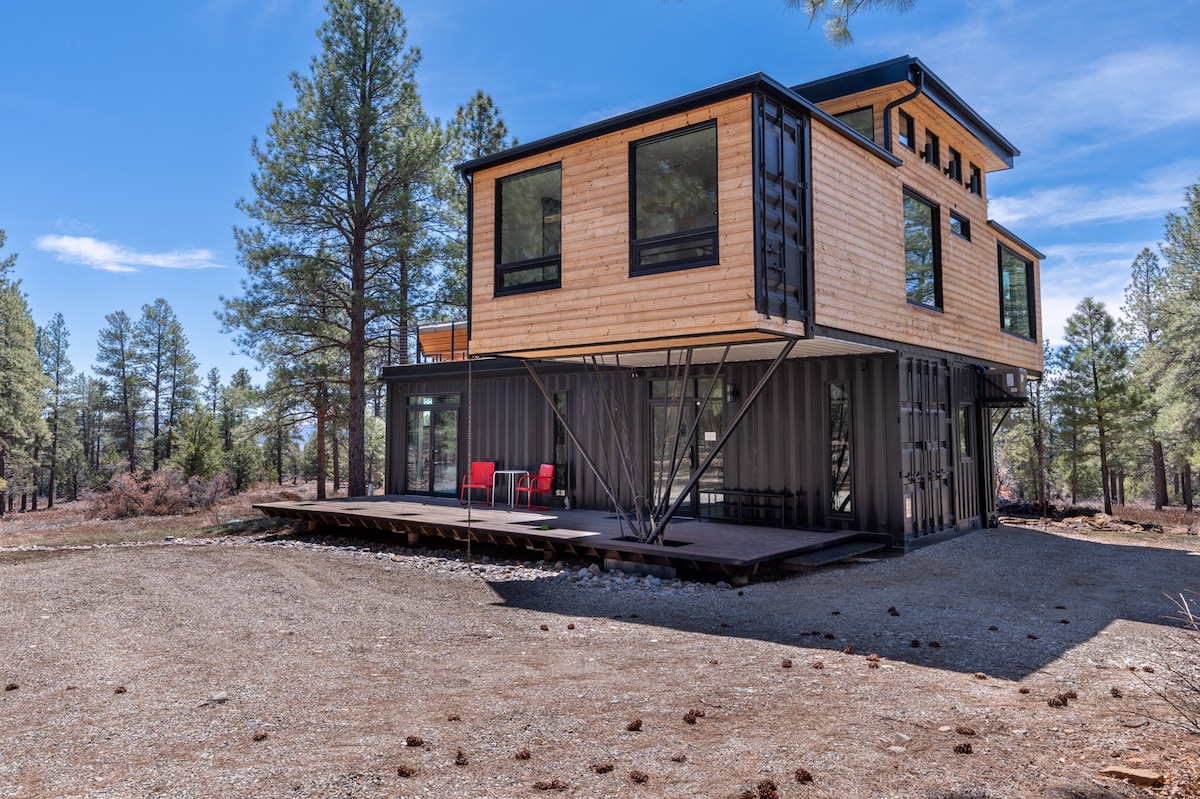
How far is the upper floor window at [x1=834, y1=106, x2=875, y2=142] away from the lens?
31.4 feet

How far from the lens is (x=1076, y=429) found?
22047mm

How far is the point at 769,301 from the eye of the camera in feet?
22.9

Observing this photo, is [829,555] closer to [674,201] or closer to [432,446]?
[674,201]

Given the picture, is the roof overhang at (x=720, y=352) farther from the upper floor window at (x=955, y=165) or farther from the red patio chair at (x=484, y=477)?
the upper floor window at (x=955, y=165)

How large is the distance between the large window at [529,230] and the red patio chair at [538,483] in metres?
4.22

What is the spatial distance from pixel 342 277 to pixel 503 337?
1047cm

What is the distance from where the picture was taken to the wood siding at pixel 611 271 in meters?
6.96

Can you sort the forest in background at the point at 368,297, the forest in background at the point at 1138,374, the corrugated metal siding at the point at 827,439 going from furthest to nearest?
1. the forest in background at the point at 1138,374
2. the forest in background at the point at 368,297
3. the corrugated metal siding at the point at 827,439

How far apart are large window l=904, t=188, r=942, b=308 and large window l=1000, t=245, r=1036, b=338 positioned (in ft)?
9.32

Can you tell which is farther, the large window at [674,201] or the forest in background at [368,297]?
the forest in background at [368,297]

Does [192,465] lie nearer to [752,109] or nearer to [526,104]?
[526,104]

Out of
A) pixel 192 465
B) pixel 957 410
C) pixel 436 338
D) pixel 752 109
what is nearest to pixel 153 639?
pixel 752 109

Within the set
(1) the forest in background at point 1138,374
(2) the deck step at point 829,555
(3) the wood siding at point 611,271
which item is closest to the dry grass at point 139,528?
(3) the wood siding at point 611,271

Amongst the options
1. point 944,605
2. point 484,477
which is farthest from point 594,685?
point 484,477
